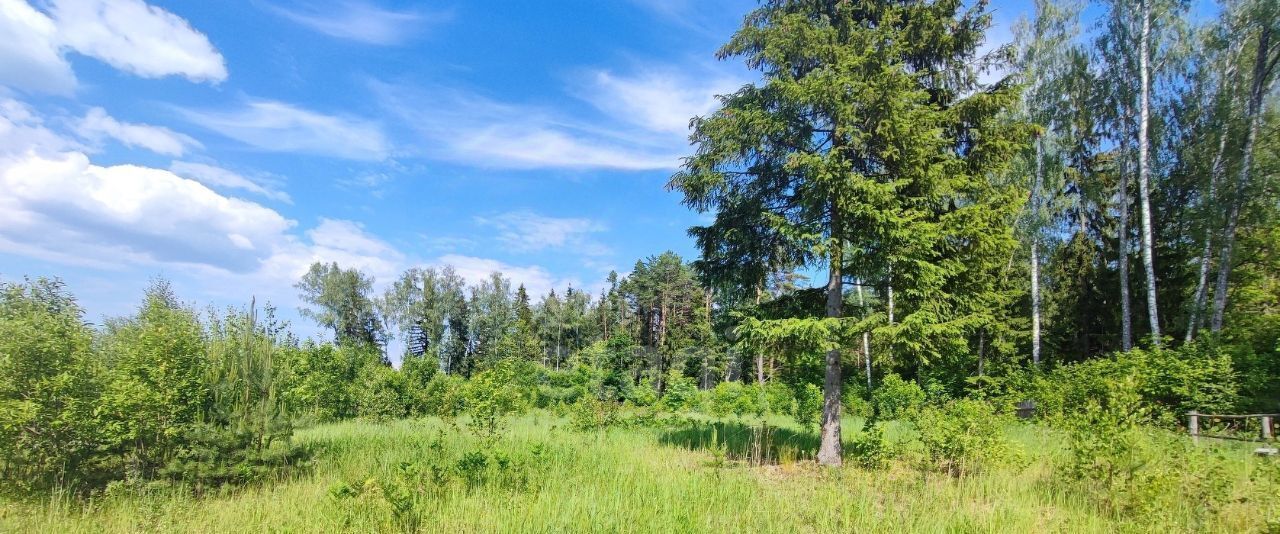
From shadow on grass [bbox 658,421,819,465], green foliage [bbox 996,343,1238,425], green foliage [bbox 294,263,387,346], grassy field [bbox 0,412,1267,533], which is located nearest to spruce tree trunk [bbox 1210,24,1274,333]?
green foliage [bbox 996,343,1238,425]

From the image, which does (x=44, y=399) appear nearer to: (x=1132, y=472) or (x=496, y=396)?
(x=496, y=396)

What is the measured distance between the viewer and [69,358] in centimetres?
696

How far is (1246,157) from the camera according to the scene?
15375mm

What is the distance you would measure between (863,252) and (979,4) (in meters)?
5.05

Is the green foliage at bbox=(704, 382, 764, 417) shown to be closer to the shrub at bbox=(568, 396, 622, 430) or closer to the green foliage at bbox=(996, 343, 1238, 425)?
the shrub at bbox=(568, 396, 622, 430)

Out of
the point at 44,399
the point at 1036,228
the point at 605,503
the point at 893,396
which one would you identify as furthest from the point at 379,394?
the point at 1036,228

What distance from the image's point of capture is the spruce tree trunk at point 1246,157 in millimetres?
A: 15195

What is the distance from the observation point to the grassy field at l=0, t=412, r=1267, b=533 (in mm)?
5465

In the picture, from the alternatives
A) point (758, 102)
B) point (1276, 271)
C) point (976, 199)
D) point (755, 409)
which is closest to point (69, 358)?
point (758, 102)

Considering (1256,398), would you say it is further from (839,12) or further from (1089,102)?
(839,12)

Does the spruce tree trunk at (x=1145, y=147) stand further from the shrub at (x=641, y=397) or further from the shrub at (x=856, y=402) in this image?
the shrub at (x=641, y=397)

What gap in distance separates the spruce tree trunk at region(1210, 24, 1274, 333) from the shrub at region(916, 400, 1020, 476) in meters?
12.3

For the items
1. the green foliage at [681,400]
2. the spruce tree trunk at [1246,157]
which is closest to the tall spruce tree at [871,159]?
the spruce tree trunk at [1246,157]

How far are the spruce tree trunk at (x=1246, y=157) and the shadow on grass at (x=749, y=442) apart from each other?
12965 mm
